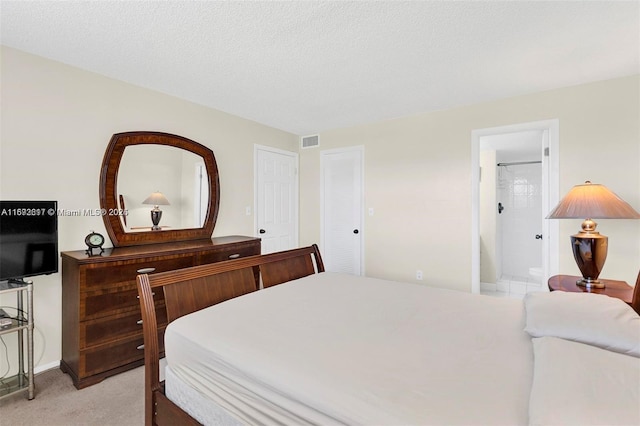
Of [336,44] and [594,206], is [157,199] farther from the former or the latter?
[594,206]

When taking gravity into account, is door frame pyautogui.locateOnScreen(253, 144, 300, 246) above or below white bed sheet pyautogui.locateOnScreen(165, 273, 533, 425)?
above

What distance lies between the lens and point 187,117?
10.9ft

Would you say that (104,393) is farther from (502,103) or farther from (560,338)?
(502,103)

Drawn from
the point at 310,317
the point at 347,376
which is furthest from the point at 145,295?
the point at 347,376

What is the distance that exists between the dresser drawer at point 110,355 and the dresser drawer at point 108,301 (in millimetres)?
237

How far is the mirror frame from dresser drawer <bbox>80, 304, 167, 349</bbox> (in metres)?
0.72

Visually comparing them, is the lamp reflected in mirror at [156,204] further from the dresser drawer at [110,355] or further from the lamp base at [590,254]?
the lamp base at [590,254]

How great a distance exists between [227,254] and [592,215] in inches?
122

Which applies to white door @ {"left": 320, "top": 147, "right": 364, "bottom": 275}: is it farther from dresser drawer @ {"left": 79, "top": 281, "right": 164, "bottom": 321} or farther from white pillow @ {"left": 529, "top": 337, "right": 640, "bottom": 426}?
white pillow @ {"left": 529, "top": 337, "right": 640, "bottom": 426}

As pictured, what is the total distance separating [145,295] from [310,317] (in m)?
0.84

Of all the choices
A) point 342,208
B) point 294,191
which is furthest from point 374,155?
point 294,191

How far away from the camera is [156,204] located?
2.99 m

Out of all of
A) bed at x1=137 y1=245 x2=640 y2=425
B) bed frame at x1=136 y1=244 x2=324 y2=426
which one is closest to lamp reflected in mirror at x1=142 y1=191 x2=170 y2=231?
bed frame at x1=136 y1=244 x2=324 y2=426

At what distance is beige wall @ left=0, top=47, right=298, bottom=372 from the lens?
2219mm
